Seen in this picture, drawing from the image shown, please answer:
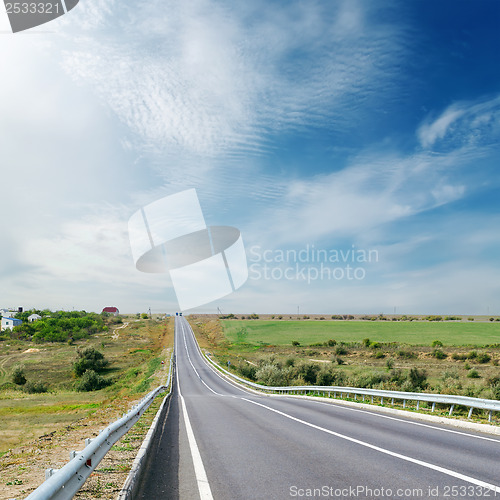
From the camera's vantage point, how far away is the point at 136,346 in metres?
86.8

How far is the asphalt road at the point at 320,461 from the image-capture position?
5.37 meters

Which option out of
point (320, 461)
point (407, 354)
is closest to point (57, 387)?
point (320, 461)

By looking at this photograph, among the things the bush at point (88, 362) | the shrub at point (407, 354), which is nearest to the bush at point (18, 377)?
the bush at point (88, 362)

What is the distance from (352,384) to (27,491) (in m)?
25.5

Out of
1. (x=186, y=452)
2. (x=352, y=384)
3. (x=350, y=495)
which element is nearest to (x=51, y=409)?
(x=352, y=384)

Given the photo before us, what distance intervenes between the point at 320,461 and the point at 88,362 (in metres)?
53.9

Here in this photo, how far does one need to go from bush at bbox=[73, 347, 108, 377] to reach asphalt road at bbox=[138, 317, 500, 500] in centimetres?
4688

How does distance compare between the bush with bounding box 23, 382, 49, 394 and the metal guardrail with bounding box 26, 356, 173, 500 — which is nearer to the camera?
the metal guardrail with bounding box 26, 356, 173, 500

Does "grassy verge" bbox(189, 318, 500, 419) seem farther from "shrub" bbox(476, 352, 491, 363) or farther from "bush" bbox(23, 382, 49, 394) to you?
"bush" bbox(23, 382, 49, 394)

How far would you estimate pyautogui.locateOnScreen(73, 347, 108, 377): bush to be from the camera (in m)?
52.8

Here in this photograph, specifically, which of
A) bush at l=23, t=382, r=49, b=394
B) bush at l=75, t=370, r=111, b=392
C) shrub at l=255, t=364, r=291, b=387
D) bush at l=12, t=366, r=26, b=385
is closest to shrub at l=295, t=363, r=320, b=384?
shrub at l=255, t=364, r=291, b=387

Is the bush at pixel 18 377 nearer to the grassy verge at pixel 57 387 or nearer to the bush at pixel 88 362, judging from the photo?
the grassy verge at pixel 57 387

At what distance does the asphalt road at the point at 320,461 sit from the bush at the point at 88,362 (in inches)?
1846

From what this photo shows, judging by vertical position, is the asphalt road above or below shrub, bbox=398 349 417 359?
above
